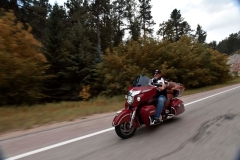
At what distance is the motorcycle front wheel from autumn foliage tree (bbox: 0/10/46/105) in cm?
968

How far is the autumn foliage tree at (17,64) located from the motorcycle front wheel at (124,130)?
968 cm

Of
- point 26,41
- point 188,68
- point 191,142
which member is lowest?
point 191,142

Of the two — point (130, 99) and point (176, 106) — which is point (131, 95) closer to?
point (130, 99)

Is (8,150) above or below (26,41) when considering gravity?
below

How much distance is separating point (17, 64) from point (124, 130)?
33.6 feet

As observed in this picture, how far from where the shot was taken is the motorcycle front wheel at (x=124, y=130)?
4.78 metres

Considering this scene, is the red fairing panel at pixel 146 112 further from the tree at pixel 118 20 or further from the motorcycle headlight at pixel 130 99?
the tree at pixel 118 20

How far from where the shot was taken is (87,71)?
84.7 feet

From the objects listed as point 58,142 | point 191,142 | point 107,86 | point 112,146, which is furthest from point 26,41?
point 191,142

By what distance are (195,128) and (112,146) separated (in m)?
2.43

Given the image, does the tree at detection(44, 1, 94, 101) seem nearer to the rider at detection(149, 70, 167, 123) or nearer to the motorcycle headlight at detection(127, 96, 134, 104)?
the rider at detection(149, 70, 167, 123)

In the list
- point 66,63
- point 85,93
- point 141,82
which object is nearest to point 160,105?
point 141,82

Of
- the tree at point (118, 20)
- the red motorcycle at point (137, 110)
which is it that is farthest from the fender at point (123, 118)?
the tree at point (118, 20)

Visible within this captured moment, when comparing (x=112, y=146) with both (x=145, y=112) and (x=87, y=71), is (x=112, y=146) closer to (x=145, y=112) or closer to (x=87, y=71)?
(x=145, y=112)
